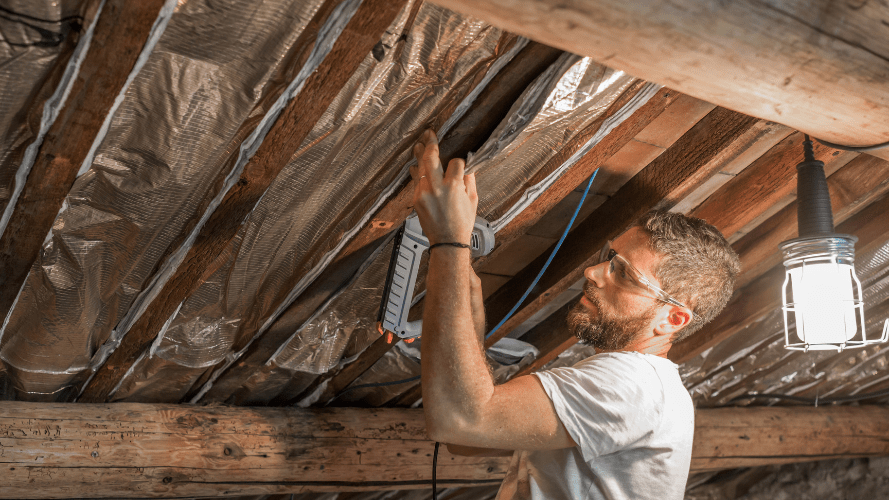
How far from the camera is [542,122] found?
1.56m

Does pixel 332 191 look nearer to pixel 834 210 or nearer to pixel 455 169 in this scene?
pixel 455 169

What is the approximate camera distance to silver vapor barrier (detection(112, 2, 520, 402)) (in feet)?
4.43

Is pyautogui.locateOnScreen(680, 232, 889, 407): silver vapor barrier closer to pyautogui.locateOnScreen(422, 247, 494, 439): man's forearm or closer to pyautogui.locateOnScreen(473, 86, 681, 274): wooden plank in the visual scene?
pyautogui.locateOnScreen(473, 86, 681, 274): wooden plank

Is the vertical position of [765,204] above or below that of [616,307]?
above

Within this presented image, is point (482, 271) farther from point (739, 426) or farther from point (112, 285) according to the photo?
point (739, 426)

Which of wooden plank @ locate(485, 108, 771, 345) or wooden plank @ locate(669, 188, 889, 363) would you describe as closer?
wooden plank @ locate(485, 108, 771, 345)

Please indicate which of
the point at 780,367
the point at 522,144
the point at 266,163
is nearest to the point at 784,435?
the point at 780,367

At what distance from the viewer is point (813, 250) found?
1.63 metres

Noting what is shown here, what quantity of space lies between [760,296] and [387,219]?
5.42ft

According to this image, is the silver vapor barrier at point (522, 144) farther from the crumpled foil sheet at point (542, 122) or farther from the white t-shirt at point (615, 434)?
the white t-shirt at point (615, 434)

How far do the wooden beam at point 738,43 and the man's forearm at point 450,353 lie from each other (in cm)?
54

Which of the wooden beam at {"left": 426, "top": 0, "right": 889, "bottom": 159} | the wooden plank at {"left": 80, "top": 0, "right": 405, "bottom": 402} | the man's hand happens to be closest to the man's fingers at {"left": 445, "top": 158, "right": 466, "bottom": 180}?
the man's hand

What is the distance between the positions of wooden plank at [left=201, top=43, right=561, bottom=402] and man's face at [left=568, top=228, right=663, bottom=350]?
0.48m

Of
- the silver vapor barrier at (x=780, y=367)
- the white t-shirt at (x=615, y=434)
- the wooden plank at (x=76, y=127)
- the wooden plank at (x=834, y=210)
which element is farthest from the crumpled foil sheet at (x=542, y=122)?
the silver vapor barrier at (x=780, y=367)
